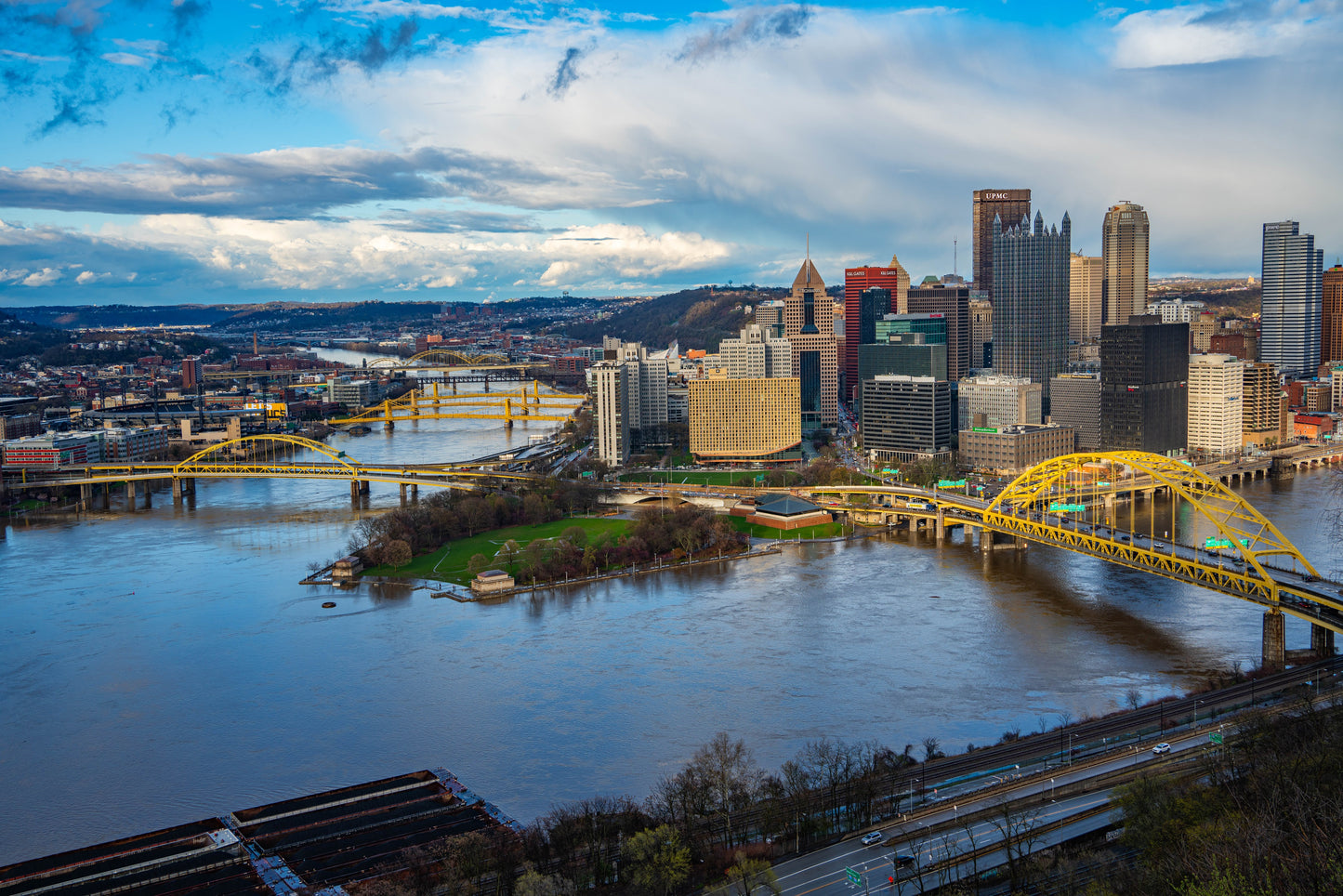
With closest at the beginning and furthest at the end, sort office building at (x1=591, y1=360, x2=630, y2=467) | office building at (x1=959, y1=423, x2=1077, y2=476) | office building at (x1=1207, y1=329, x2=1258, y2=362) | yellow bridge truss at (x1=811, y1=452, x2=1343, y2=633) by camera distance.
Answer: yellow bridge truss at (x1=811, y1=452, x2=1343, y2=633) < office building at (x1=959, y1=423, x2=1077, y2=476) < office building at (x1=591, y1=360, x2=630, y2=467) < office building at (x1=1207, y1=329, x2=1258, y2=362)

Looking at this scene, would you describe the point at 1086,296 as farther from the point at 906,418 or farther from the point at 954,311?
the point at 906,418

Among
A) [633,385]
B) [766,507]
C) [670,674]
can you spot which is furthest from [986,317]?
[670,674]

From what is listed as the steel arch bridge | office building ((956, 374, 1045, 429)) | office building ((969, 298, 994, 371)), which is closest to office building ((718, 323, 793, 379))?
office building ((956, 374, 1045, 429))

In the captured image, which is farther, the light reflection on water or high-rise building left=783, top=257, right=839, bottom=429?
high-rise building left=783, top=257, right=839, bottom=429

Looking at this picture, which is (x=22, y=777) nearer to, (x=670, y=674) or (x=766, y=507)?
(x=670, y=674)

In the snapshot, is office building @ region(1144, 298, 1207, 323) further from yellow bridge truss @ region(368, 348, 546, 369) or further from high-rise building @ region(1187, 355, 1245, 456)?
yellow bridge truss @ region(368, 348, 546, 369)
